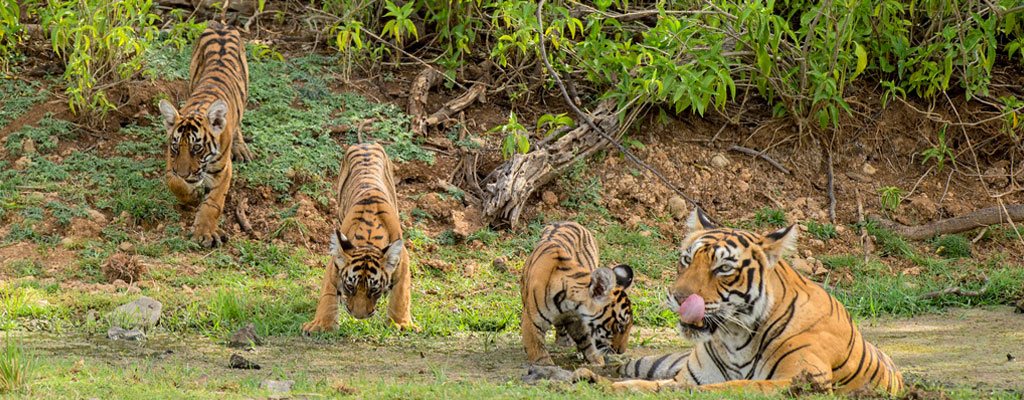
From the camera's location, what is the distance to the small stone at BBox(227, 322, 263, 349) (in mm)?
7168

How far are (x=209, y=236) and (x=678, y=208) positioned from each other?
13.6 ft

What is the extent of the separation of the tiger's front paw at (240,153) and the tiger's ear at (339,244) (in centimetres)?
300

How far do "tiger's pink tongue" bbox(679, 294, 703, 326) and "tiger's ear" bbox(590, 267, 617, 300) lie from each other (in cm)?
151

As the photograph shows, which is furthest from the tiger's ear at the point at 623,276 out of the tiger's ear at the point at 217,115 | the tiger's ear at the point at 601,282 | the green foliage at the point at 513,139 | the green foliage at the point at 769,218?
the tiger's ear at the point at 217,115

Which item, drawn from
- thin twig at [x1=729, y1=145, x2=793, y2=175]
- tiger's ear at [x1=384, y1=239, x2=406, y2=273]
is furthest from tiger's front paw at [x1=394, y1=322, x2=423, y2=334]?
thin twig at [x1=729, y1=145, x2=793, y2=175]

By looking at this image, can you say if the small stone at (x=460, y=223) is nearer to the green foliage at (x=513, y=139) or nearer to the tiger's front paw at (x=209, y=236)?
the green foliage at (x=513, y=139)

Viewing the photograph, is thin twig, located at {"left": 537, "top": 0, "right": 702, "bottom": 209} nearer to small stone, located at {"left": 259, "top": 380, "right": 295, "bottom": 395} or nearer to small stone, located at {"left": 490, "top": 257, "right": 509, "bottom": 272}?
small stone, located at {"left": 490, "top": 257, "right": 509, "bottom": 272}

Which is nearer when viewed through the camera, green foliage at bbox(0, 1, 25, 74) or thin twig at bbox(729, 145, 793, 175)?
green foliage at bbox(0, 1, 25, 74)

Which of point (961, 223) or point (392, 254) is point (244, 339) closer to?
point (392, 254)

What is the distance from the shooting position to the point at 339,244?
758cm

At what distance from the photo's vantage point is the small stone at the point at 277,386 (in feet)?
17.9

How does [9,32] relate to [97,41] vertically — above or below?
above

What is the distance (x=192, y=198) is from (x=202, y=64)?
172 centimetres

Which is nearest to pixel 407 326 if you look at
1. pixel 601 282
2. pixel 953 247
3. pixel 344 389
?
pixel 601 282
